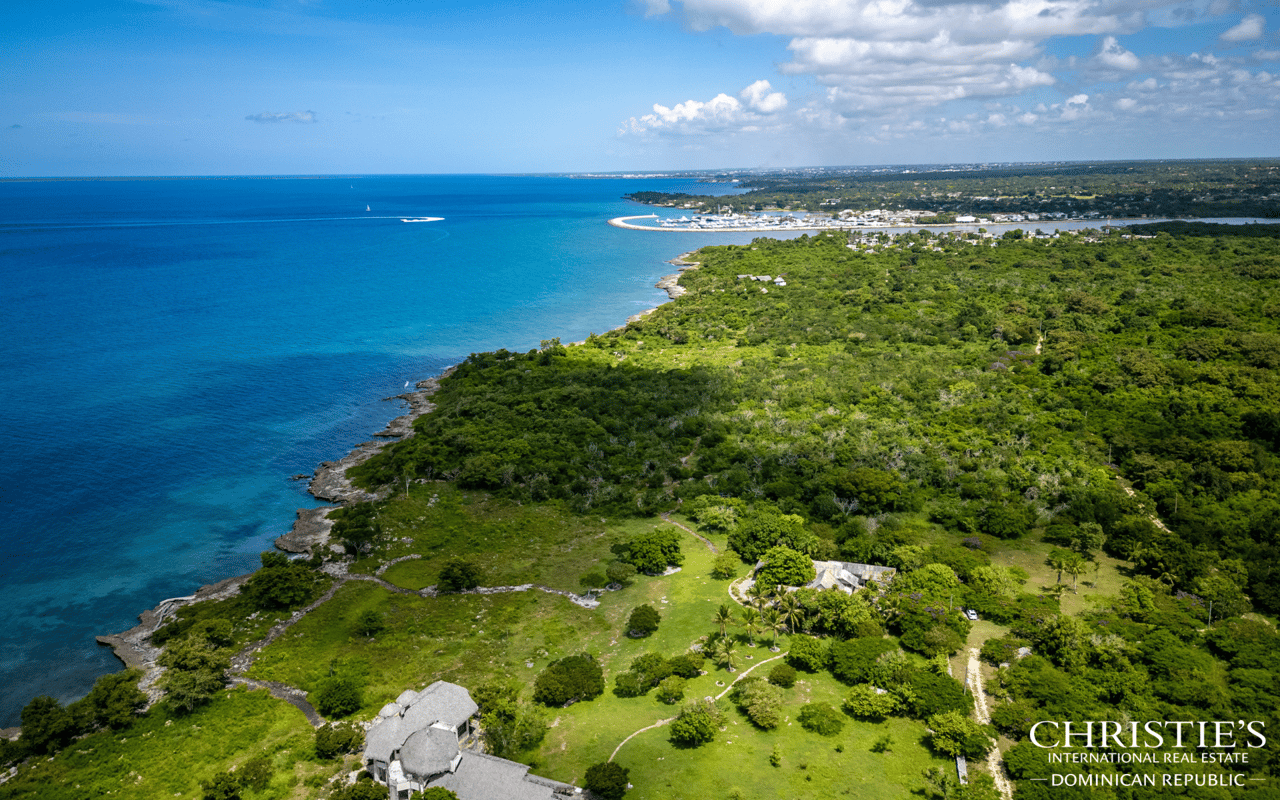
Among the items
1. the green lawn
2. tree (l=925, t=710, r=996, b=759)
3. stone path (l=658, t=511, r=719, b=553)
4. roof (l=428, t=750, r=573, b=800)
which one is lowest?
the green lawn

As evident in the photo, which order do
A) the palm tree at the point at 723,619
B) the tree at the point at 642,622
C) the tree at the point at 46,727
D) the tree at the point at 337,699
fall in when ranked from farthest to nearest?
the tree at the point at 642,622 < the palm tree at the point at 723,619 < the tree at the point at 337,699 < the tree at the point at 46,727

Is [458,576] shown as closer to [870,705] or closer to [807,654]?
[807,654]

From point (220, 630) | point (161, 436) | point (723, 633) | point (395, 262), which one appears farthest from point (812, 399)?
point (395, 262)

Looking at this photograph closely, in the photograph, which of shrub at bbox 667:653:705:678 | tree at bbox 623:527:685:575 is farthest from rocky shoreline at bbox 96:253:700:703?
shrub at bbox 667:653:705:678

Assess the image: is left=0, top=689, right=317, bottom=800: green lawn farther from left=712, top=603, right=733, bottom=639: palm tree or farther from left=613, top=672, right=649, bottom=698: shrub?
left=712, top=603, right=733, bottom=639: palm tree

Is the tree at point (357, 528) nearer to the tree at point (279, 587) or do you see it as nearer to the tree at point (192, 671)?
the tree at point (279, 587)

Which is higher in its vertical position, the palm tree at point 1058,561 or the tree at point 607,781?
the palm tree at point 1058,561

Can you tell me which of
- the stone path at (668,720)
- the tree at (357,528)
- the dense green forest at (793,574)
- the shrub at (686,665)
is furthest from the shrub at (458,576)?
the stone path at (668,720)

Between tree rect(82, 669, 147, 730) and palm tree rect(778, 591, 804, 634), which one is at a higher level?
palm tree rect(778, 591, 804, 634)
